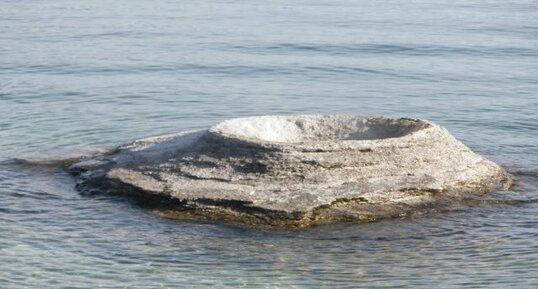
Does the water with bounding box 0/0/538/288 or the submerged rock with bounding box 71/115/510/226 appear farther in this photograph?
the submerged rock with bounding box 71/115/510/226

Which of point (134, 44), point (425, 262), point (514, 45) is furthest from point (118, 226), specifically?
point (514, 45)

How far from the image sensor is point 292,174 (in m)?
9.89

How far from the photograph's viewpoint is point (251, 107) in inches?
599

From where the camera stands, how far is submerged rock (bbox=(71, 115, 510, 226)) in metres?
9.60

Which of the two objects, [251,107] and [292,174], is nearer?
[292,174]

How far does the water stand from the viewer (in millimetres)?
8492

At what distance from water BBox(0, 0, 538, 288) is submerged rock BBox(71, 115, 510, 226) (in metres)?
0.24

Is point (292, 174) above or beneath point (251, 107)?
above

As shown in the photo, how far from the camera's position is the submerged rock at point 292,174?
960 centimetres

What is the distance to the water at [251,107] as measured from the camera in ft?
27.9

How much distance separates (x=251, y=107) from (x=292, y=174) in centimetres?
541

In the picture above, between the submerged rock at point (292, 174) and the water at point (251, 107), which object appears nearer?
the water at point (251, 107)

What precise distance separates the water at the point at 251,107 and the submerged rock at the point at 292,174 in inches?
9.6

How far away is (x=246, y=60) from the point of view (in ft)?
63.3
